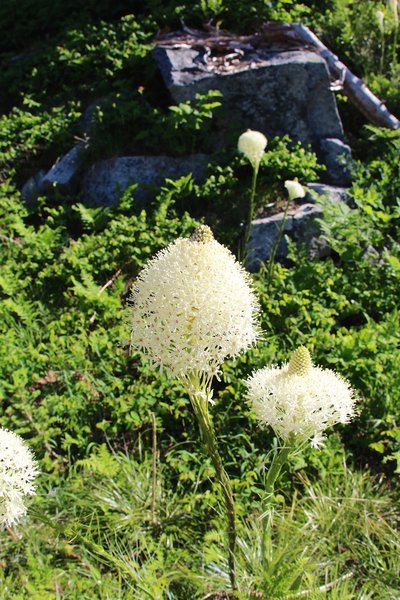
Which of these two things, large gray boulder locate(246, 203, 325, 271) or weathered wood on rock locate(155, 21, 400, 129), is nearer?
large gray boulder locate(246, 203, 325, 271)

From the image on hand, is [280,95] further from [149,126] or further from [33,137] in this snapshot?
[33,137]

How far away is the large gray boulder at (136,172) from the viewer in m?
6.08

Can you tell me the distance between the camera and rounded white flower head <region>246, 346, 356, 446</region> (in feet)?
6.94

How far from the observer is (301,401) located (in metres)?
2.12

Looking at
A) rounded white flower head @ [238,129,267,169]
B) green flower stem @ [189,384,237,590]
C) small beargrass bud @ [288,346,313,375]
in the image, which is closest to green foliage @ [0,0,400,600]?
green flower stem @ [189,384,237,590]

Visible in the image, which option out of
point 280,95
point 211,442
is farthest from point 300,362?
point 280,95

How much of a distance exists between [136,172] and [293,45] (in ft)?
8.32

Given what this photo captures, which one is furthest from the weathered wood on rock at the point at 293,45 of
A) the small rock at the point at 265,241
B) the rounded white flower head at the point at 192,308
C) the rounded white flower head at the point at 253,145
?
the rounded white flower head at the point at 192,308

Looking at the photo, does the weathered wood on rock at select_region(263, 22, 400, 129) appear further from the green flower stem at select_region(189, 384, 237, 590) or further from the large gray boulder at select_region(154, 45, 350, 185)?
the green flower stem at select_region(189, 384, 237, 590)

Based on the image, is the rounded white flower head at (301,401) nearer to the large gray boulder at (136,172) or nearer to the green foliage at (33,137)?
the large gray boulder at (136,172)

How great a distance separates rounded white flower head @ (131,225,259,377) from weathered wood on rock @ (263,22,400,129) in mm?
5044

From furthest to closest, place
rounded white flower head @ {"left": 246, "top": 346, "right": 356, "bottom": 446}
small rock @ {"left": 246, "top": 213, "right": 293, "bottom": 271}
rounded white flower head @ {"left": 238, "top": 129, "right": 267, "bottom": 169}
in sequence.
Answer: small rock @ {"left": 246, "top": 213, "right": 293, "bottom": 271}
rounded white flower head @ {"left": 238, "top": 129, "right": 267, "bottom": 169}
rounded white flower head @ {"left": 246, "top": 346, "right": 356, "bottom": 446}

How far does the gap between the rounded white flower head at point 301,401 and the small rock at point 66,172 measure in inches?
187

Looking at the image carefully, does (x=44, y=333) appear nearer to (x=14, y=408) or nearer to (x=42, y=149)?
(x=14, y=408)
